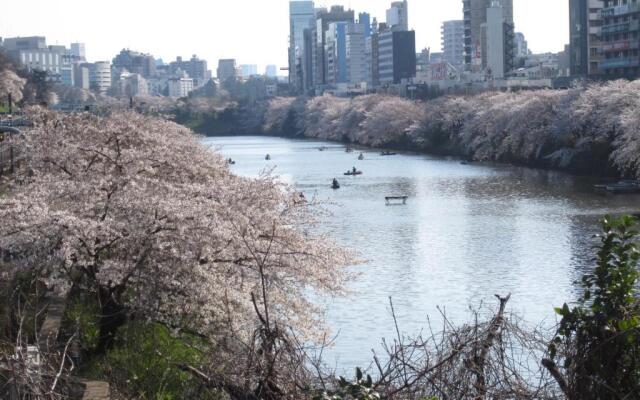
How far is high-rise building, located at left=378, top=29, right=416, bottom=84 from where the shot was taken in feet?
368

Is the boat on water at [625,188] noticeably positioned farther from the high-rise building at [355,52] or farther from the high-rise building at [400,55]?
the high-rise building at [355,52]

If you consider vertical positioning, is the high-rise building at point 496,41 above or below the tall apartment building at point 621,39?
above

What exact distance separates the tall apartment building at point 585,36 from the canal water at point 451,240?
68.6 feet

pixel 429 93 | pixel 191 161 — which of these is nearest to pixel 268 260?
pixel 191 161

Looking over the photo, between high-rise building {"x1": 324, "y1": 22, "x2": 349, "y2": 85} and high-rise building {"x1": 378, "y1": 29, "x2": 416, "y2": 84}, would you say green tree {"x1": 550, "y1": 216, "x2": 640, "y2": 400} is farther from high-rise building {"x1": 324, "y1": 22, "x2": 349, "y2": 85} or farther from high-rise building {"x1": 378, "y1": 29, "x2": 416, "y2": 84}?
high-rise building {"x1": 324, "y1": 22, "x2": 349, "y2": 85}

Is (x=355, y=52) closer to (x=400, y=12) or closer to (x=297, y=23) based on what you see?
(x=400, y=12)

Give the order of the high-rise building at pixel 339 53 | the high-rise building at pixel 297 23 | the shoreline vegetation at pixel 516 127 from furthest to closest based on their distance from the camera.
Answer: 1. the high-rise building at pixel 297 23
2. the high-rise building at pixel 339 53
3. the shoreline vegetation at pixel 516 127

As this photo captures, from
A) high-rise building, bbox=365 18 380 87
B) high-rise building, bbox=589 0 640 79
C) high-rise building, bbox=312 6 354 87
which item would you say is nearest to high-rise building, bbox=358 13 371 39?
high-rise building, bbox=312 6 354 87

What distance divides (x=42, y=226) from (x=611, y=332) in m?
6.55

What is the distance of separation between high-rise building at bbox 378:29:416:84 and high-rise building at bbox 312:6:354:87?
678 inches

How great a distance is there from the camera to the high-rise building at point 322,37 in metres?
136

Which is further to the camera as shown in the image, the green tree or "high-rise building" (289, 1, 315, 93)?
"high-rise building" (289, 1, 315, 93)

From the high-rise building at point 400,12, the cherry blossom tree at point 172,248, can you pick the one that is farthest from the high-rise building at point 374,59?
the cherry blossom tree at point 172,248

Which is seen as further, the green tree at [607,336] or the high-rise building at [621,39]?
the high-rise building at [621,39]
